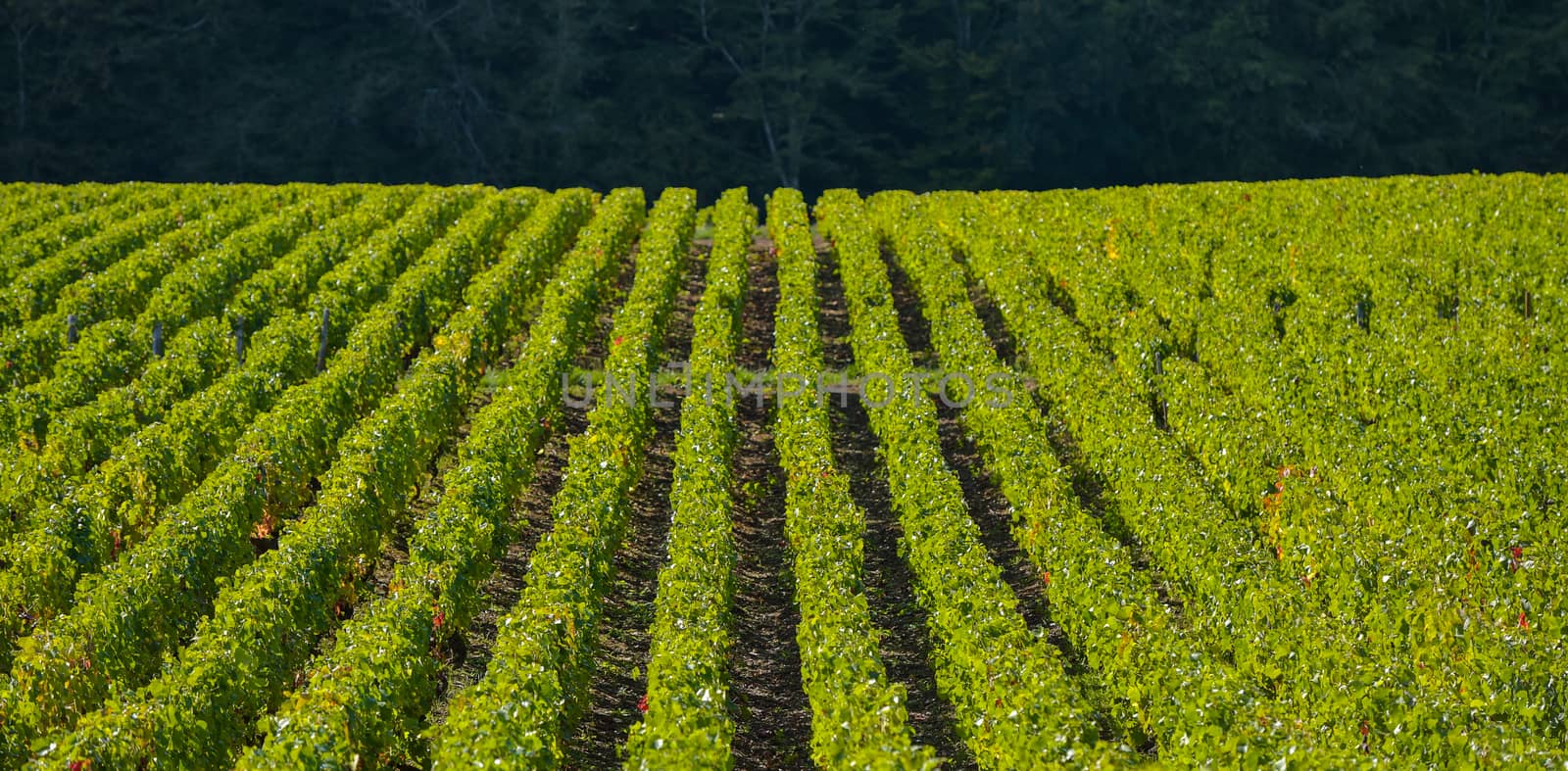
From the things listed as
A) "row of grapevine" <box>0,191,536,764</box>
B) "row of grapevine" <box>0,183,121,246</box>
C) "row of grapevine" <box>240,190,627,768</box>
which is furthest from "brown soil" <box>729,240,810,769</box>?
"row of grapevine" <box>0,183,121,246</box>

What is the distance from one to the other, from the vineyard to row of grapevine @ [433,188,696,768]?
1.8 inches

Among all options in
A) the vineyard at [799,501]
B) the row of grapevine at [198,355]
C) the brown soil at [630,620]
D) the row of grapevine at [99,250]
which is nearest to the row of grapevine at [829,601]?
the vineyard at [799,501]

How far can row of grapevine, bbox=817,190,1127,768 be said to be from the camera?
10.2 meters

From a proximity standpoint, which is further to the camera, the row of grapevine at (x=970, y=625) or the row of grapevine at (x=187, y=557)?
the row of grapevine at (x=187, y=557)

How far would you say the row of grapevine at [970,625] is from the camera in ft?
33.4

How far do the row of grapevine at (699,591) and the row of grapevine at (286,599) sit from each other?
9.44 ft

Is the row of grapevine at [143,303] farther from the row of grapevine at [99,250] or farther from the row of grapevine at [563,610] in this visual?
the row of grapevine at [563,610]

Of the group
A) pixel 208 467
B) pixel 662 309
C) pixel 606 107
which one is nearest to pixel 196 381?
pixel 208 467

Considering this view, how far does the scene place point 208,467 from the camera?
16609mm

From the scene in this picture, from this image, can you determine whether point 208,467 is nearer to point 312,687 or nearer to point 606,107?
point 312,687

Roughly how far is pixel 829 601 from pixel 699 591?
1.09 m

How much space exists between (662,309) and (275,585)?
416 inches

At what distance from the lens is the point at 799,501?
1492cm

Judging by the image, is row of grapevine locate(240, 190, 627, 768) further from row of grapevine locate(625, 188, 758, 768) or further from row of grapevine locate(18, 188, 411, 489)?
row of grapevine locate(18, 188, 411, 489)
